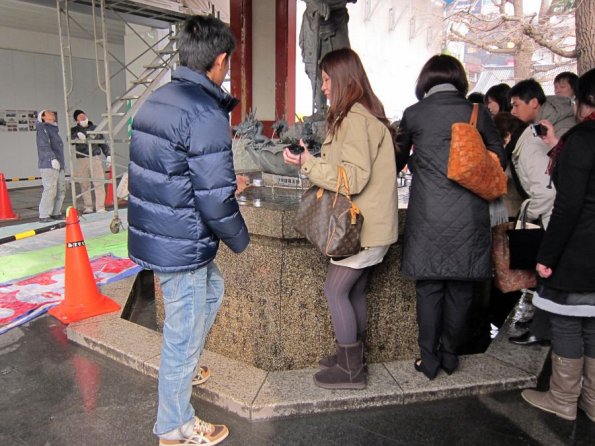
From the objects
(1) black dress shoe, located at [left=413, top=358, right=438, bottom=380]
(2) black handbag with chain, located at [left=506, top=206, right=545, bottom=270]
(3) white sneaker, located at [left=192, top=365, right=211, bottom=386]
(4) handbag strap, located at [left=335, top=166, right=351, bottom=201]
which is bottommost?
(3) white sneaker, located at [left=192, top=365, right=211, bottom=386]

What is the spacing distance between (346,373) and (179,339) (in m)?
1.08

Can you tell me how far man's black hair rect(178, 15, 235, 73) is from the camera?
197cm

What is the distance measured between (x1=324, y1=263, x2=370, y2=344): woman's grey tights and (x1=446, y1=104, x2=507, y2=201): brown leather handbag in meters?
0.72

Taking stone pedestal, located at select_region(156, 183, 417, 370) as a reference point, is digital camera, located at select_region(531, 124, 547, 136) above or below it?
above

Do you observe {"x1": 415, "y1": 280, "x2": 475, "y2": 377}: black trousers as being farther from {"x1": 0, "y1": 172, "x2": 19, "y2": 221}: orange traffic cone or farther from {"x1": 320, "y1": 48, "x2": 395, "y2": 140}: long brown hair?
{"x1": 0, "y1": 172, "x2": 19, "y2": 221}: orange traffic cone

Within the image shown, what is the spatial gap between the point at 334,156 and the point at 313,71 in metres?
2.72

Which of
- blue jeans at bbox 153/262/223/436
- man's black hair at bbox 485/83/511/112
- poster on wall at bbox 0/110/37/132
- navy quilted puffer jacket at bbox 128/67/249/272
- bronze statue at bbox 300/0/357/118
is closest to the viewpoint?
navy quilted puffer jacket at bbox 128/67/249/272

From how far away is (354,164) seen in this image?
7.37ft

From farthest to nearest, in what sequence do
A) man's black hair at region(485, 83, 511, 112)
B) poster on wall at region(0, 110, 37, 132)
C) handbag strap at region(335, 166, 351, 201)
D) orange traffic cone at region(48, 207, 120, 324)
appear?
poster on wall at region(0, 110, 37, 132), man's black hair at region(485, 83, 511, 112), orange traffic cone at region(48, 207, 120, 324), handbag strap at region(335, 166, 351, 201)

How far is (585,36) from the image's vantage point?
20.6ft

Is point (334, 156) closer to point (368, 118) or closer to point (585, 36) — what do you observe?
point (368, 118)

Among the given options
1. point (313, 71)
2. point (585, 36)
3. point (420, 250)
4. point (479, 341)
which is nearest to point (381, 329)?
point (420, 250)

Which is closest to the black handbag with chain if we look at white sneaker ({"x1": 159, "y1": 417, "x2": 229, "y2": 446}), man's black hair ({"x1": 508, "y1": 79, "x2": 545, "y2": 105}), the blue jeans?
man's black hair ({"x1": 508, "y1": 79, "x2": 545, "y2": 105})

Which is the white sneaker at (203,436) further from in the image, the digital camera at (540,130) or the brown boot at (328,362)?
the digital camera at (540,130)
